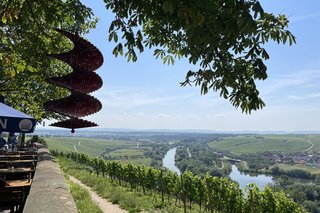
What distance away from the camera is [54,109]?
36.4 ft

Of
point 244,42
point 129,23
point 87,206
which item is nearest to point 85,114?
point 87,206

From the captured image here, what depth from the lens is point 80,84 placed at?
10695mm

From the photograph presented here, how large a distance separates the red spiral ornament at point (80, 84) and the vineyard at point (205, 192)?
717 centimetres

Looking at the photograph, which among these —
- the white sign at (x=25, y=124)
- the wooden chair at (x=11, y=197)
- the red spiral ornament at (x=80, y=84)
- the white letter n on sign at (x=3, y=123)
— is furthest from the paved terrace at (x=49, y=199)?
the red spiral ornament at (x=80, y=84)

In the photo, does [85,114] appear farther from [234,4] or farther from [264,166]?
[264,166]

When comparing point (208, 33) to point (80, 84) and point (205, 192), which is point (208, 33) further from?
point (205, 192)

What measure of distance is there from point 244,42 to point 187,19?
1.16 metres

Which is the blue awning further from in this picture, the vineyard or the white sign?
the vineyard

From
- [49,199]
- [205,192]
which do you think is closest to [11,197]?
[49,199]

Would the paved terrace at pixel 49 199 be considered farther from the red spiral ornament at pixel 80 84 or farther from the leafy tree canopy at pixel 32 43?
the red spiral ornament at pixel 80 84

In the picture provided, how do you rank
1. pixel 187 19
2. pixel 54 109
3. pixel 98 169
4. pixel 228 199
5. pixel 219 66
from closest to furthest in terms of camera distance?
1. pixel 187 19
2. pixel 219 66
3. pixel 54 109
4. pixel 228 199
5. pixel 98 169

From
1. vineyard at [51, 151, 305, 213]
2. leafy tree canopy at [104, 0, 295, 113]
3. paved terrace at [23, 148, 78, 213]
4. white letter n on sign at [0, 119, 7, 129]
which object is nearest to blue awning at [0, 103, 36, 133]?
white letter n on sign at [0, 119, 7, 129]

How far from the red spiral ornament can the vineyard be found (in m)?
7.17

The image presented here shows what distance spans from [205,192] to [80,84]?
1372 cm
